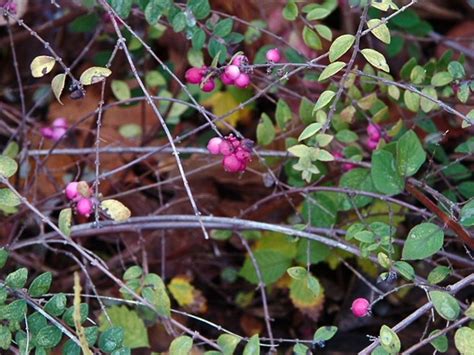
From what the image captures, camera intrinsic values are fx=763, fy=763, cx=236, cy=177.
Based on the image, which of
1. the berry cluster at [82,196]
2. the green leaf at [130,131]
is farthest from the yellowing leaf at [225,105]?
the berry cluster at [82,196]

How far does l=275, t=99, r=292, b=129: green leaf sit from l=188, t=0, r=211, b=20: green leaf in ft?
0.76

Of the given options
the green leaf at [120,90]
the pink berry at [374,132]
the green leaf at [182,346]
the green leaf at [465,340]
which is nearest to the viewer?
the green leaf at [465,340]

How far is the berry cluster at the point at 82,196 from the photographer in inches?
Answer: 47.9

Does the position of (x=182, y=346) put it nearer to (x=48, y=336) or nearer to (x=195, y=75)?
(x=48, y=336)

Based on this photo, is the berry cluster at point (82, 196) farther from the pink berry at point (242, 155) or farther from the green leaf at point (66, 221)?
the pink berry at point (242, 155)

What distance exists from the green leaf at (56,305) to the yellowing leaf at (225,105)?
965mm

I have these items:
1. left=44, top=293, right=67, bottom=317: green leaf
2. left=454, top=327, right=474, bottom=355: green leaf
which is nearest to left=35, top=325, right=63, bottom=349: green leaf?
left=44, top=293, right=67, bottom=317: green leaf

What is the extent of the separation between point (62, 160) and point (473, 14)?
1.27m

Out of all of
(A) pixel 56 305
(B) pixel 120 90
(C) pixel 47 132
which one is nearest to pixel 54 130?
(C) pixel 47 132

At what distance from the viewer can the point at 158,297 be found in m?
Answer: 1.28

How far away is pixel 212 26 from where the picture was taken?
157 cm

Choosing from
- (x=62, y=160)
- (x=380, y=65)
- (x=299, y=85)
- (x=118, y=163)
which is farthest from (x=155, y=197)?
(x=380, y=65)

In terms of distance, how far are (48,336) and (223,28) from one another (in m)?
0.71

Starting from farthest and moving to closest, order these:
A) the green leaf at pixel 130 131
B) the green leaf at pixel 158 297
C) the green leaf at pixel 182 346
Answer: the green leaf at pixel 130 131, the green leaf at pixel 158 297, the green leaf at pixel 182 346
